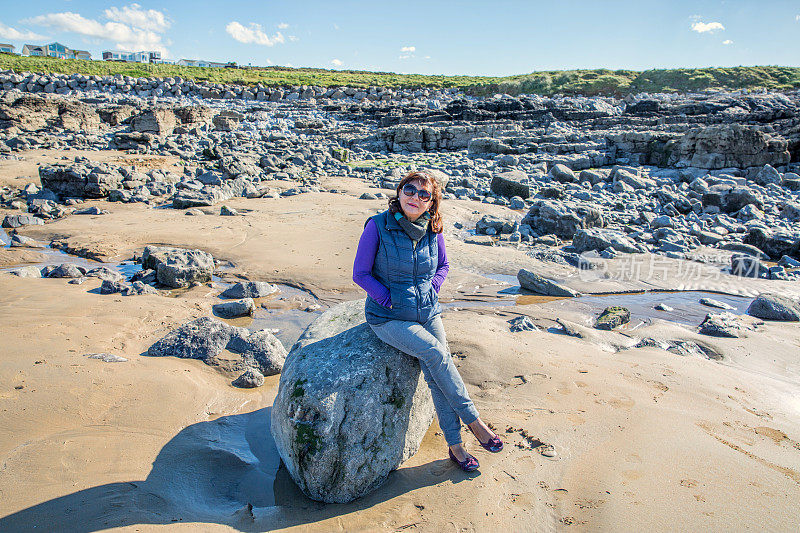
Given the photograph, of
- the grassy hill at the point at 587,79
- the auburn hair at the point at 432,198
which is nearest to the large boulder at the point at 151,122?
the auburn hair at the point at 432,198

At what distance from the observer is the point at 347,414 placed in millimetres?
3027

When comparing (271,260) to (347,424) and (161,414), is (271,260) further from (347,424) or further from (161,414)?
(347,424)

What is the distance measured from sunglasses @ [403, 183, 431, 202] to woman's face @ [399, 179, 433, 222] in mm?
14

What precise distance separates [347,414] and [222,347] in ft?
7.44

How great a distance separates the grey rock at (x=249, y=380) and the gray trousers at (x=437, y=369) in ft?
5.36

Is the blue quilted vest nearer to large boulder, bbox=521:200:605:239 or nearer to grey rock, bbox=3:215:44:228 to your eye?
large boulder, bbox=521:200:605:239

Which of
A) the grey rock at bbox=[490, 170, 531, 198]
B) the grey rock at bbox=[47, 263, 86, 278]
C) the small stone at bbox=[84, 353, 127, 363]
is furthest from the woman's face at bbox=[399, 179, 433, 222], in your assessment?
the grey rock at bbox=[490, 170, 531, 198]

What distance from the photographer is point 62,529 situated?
8.49 feet

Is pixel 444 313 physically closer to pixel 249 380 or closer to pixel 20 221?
pixel 249 380

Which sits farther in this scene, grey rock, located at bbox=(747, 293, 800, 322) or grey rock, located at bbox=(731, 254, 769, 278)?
grey rock, located at bbox=(731, 254, 769, 278)

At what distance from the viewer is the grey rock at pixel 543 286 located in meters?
7.33

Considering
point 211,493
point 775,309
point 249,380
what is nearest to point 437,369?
point 211,493

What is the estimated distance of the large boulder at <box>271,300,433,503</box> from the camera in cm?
298

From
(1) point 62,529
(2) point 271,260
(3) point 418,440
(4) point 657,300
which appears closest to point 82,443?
(1) point 62,529
